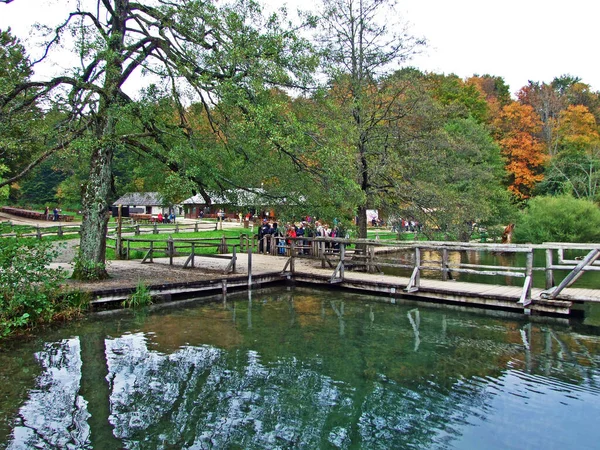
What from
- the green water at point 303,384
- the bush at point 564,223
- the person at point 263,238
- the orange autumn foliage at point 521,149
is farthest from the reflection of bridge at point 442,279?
the orange autumn foliage at point 521,149

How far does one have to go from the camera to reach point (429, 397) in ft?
21.0

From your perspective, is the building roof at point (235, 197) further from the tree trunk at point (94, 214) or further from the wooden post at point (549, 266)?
the wooden post at point (549, 266)

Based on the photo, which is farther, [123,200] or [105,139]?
[123,200]

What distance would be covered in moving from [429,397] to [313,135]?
7773 mm

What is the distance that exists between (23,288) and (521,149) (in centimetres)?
4315

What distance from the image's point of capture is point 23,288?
977 centimetres

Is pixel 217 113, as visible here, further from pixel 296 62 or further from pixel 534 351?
pixel 534 351

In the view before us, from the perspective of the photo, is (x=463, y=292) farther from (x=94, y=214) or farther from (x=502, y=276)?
(x=94, y=214)

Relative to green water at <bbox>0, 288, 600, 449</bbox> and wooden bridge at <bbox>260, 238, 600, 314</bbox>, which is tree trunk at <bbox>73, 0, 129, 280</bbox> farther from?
wooden bridge at <bbox>260, 238, 600, 314</bbox>

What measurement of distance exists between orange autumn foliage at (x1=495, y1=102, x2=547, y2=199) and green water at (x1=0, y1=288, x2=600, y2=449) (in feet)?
116

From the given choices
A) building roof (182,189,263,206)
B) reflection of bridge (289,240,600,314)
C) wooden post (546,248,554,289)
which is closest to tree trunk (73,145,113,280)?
building roof (182,189,263,206)

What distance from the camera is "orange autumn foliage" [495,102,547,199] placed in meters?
42.1

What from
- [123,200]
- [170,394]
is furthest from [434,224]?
[123,200]

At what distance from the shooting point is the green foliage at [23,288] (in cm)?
918
